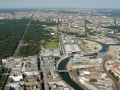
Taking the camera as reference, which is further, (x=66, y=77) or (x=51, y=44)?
(x=51, y=44)

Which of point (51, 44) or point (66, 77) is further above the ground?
A: point (51, 44)

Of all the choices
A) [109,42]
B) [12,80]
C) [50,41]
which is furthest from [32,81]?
[109,42]

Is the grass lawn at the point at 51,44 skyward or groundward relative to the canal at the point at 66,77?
skyward

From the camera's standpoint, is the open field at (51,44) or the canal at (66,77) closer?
the canal at (66,77)

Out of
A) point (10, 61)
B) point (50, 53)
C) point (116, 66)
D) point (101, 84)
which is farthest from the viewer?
point (50, 53)

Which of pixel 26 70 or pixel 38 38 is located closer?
pixel 26 70

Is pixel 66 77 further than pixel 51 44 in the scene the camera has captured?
No

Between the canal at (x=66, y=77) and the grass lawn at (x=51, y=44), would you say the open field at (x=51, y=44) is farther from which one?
the canal at (x=66, y=77)

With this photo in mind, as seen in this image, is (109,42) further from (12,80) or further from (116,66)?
(12,80)

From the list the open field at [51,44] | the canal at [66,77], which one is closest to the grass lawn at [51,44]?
the open field at [51,44]

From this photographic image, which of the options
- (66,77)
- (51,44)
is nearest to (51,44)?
(51,44)

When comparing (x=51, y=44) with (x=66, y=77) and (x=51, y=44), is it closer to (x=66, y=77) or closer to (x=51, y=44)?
(x=51, y=44)
